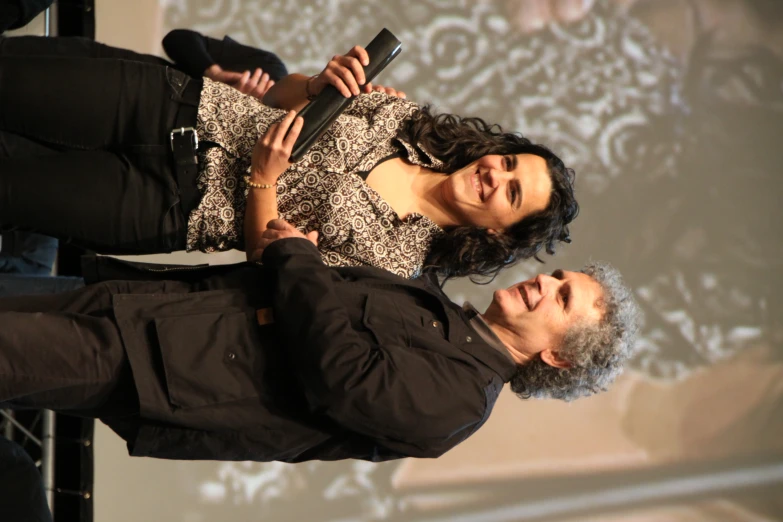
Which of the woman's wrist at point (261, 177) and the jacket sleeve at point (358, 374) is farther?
the woman's wrist at point (261, 177)

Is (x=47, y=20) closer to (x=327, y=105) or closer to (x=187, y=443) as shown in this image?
(x=327, y=105)

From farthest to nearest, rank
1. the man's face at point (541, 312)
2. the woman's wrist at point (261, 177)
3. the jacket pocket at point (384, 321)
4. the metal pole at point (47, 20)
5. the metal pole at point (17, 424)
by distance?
the metal pole at point (47, 20) < the metal pole at point (17, 424) < the man's face at point (541, 312) < the woman's wrist at point (261, 177) < the jacket pocket at point (384, 321)

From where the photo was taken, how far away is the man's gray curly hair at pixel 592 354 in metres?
1.50

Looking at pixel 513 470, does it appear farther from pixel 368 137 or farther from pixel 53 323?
pixel 53 323

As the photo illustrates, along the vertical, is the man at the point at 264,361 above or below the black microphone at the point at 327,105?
below

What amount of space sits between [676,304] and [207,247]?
6.02ft

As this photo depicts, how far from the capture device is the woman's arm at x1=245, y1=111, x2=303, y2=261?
135 centimetres

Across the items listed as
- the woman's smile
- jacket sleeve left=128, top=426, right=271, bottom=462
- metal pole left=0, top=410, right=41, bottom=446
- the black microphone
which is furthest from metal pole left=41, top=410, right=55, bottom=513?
the woman's smile

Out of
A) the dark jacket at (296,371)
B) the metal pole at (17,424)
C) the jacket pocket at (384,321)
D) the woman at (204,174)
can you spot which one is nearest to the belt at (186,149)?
the woman at (204,174)

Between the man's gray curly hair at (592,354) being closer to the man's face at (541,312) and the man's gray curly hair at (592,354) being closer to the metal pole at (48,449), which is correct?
the man's face at (541,312)

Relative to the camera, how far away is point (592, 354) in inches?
59.7

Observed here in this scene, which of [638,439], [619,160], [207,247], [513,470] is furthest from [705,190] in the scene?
[207,247]

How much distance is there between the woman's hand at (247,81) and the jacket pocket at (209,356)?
2.39 feet

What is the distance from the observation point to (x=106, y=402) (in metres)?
1.26
